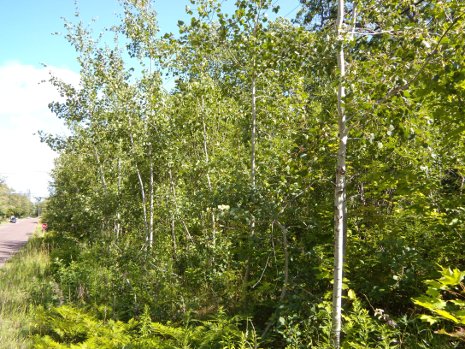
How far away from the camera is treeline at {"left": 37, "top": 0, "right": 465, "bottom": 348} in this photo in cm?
348

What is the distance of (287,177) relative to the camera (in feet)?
15.2

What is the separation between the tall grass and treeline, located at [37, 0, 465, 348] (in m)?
0.56

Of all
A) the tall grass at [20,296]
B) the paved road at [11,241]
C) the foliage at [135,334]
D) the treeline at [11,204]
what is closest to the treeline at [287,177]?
the foliage at [135,334]

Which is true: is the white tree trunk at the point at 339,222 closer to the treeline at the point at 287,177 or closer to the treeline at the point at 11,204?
the treeline at the point at 287,177

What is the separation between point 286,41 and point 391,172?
1.90 meters

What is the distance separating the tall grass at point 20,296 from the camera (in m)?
5.99

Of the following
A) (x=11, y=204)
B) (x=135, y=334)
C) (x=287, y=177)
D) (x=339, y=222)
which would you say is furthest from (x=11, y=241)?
(x=11, y=204)

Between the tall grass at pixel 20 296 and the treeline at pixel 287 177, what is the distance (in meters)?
0.56

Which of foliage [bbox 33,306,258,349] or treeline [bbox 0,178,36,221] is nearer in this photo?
foliage [bbox 33,306,258,349]

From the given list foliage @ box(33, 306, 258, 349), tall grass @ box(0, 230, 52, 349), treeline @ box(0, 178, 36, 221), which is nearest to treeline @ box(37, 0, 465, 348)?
foliage @ box(33, 306, 258, 349)

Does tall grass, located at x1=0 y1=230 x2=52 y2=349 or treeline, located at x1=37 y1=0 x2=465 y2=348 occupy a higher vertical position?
treeline, located at x1=37 y1=0 x2=465 y2=348

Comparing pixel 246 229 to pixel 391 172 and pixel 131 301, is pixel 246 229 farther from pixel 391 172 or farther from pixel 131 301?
pixel 131 301

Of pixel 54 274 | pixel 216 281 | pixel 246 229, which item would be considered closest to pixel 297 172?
pixel 246 229

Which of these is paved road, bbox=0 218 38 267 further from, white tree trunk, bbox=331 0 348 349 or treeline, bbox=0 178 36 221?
treeline, bbox=0 178 36 221
